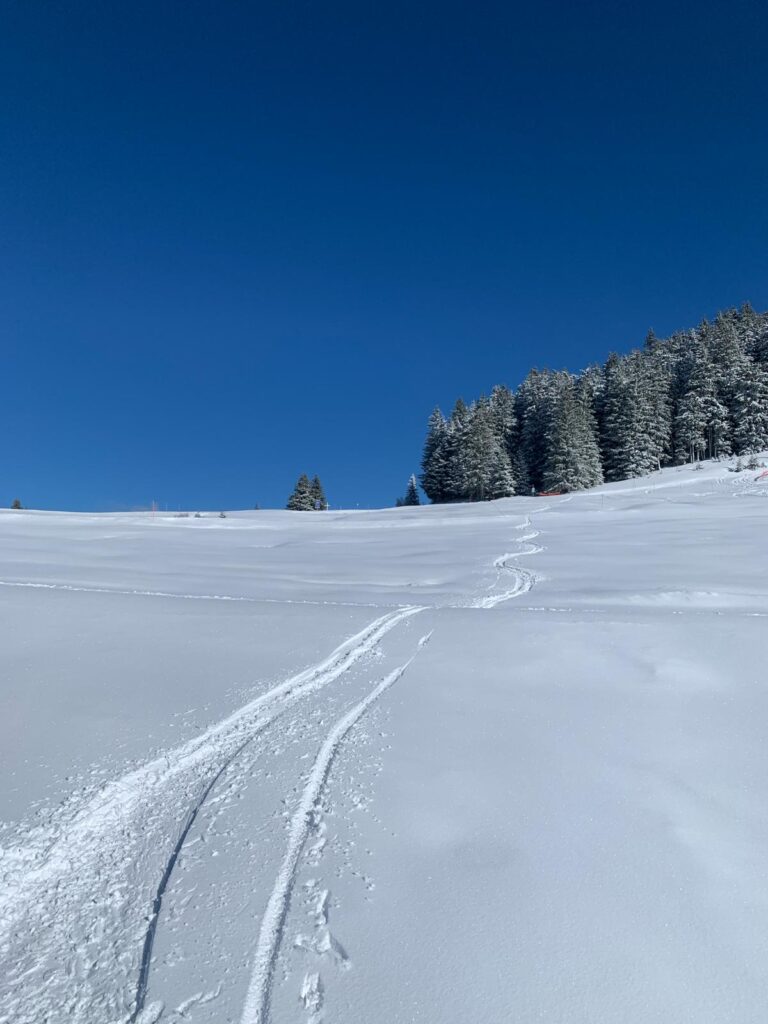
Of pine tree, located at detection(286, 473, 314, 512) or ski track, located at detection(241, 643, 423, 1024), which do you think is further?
pine tree, located at detection(286, 473, 314, 512)

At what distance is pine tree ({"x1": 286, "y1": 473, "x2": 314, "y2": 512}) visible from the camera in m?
51.8

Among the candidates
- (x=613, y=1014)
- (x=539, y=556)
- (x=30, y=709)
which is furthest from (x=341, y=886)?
(x=539, y=556)

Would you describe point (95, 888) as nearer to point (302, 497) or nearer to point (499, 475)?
point (499, 475)

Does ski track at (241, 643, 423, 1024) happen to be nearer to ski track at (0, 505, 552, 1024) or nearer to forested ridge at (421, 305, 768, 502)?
ski track at (0, 505, 552, 1024)

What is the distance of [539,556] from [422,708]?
10215 mm

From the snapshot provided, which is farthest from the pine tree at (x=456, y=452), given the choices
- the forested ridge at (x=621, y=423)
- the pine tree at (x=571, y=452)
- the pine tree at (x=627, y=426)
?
the pine tree at (x=627, y=426)

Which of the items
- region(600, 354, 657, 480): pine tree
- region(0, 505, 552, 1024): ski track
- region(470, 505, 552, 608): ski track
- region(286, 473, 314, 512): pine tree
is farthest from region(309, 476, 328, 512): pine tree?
region(0, 505, 552, 1024): ski track

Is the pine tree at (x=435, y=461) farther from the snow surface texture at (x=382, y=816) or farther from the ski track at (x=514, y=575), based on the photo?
the snow surface texture at (x=382, y=816)

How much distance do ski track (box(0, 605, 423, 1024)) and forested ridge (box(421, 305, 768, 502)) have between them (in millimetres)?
41651

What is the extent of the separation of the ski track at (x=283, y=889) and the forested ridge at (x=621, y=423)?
4104 cm

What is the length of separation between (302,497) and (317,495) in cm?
192

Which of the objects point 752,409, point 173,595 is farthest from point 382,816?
point 752,409

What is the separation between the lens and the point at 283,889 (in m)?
2.43

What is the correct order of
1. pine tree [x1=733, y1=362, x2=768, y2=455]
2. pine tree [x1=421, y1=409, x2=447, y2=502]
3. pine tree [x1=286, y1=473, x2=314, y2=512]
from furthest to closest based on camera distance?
pine tree [x1=421, y1=409, x2=447, y2=502], pine tree [x1=286, y1=473, x2=314, y2=512], pine tree [x1=733, y1=362, x2=768, y2=455]
